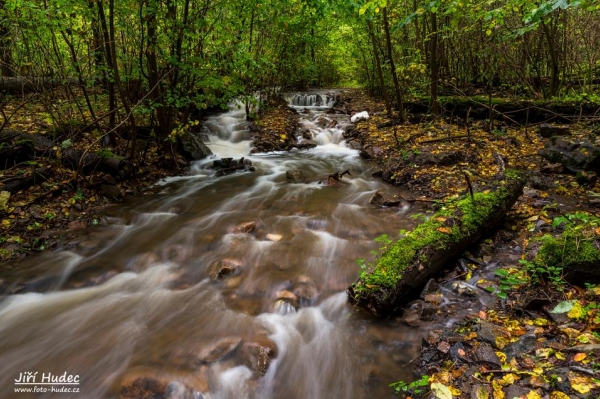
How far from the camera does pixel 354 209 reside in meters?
6.50

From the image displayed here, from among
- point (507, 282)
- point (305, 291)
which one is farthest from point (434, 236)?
point (305, 291)

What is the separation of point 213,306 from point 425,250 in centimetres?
252

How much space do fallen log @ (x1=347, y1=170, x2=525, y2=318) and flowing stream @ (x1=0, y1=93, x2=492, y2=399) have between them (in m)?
0.25

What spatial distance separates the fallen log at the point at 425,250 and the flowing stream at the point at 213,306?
9.7 inches

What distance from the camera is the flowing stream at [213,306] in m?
3.13

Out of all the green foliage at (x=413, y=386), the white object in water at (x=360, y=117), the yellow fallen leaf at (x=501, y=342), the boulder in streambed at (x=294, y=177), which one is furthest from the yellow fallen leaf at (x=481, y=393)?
the white object in water at (x=360, y=117)

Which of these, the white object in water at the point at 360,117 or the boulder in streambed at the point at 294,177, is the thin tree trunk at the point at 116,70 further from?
the white object in water at the point at 360,117

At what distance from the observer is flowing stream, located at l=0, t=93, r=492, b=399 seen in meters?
3.13

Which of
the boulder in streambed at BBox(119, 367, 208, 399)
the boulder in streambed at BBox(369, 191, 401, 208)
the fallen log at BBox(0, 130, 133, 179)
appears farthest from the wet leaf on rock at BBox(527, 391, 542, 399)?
the fallen log at BBox(0, 130, 133, 179)

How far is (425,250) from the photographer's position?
374 centimetres

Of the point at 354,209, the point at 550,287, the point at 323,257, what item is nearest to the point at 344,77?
the point at 354,209

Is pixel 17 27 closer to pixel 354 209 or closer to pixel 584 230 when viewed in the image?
pixel 354 209

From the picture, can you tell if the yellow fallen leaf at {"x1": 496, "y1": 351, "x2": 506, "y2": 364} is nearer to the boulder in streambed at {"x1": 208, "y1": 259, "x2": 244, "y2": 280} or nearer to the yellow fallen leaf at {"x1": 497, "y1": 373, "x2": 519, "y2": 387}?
the yellow fallen leaf at {"x1": 497, "y1": 373, "x2": 519, "y2": 387}

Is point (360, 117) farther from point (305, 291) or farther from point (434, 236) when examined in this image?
point (305, 291)
